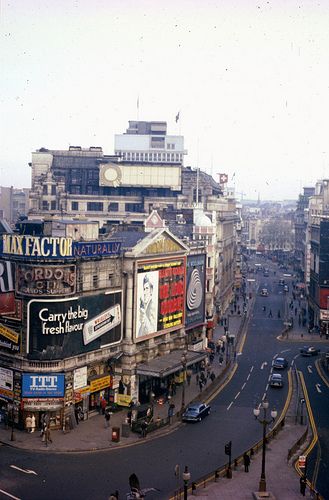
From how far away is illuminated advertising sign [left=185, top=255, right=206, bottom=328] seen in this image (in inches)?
3155

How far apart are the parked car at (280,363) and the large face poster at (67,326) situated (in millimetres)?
25811

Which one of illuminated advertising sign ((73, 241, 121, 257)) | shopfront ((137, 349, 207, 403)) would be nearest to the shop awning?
shopfront ((137, 349, 207, 403))

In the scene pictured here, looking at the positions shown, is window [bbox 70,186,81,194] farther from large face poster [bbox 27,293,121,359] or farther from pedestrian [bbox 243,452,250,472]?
pedestrian [bbox 243,452,250,472]

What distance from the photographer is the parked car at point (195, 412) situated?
60.2 metres

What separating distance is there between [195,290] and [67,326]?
26.4 meters

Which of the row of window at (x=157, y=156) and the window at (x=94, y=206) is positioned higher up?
the row of window at (x=157, y=156)

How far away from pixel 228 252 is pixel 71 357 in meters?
84.2

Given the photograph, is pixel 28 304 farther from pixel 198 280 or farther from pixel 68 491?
pixel 198 280

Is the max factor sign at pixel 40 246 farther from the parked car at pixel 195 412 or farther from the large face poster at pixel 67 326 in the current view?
the parked car at pixel 195 412

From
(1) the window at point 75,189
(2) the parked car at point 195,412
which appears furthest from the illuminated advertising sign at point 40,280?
(1) the window at point 75,189

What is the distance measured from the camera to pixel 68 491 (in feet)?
142

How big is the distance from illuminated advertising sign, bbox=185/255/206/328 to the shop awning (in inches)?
238

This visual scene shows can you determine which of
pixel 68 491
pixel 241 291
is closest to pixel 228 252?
pixel 241 291

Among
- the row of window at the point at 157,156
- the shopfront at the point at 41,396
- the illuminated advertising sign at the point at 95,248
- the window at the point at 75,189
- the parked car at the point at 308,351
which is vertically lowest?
the parked car at the point at 308,351
